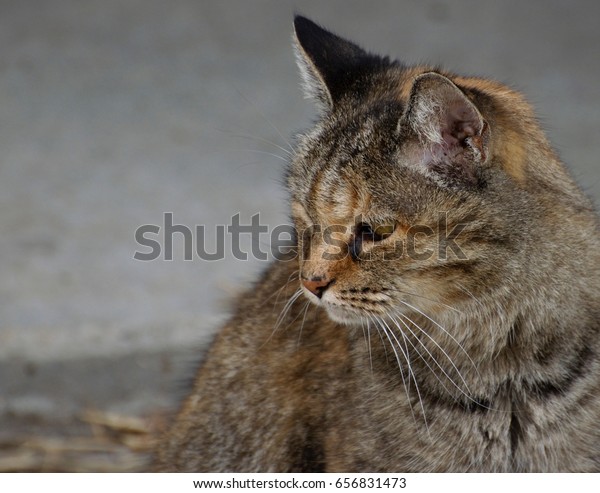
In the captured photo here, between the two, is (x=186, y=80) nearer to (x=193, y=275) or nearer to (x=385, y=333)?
(x=193, y=275)

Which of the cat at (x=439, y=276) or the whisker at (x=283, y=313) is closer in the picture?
the cat at (x=439, y=276)

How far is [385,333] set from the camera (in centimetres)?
328

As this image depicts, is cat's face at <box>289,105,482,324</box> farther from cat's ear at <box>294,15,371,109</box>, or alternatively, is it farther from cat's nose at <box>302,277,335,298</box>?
cat's ear at <box>294,15,371,109</box>

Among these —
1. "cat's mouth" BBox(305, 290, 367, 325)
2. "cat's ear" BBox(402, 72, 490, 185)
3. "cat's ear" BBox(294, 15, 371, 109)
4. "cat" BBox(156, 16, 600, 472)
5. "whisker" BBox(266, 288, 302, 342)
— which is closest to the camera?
"cat's ear" BBox(402, 72, 490, 185)

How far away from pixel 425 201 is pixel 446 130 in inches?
8.1

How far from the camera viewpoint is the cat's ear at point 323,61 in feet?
11.1

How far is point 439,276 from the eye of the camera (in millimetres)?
3045

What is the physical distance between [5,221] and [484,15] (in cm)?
370

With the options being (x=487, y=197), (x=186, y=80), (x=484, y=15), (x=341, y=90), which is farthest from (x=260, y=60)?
(x=487, y=197)

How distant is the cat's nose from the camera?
10.3ft

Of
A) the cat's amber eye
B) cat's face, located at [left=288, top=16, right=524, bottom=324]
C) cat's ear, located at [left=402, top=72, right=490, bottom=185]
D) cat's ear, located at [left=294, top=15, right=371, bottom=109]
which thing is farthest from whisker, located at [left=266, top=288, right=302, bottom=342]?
cat's ear, located at [left=402, top=72, right=490, bottom=185]

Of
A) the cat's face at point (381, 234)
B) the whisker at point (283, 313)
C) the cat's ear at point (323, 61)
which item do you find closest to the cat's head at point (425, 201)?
the cat's face at point (381, 234)

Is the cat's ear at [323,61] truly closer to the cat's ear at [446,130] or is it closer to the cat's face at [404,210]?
the cat's face at [404,210]

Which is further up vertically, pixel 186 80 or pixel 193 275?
pixel 186 80
